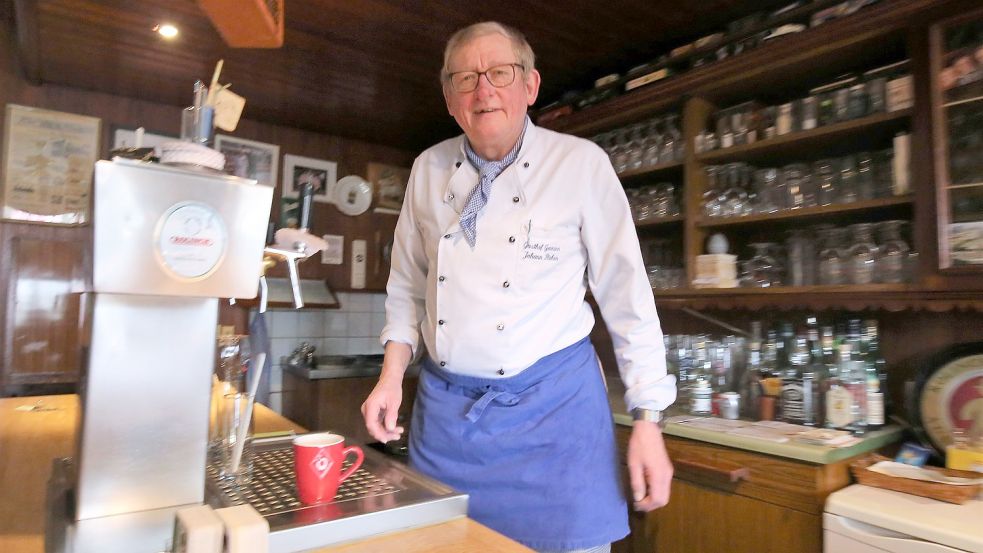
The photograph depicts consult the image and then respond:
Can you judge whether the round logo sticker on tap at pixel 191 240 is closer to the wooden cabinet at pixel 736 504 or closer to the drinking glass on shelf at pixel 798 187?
the wooden cabinet at pixel 736 504

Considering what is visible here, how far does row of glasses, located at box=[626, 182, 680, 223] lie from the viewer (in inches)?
81.1

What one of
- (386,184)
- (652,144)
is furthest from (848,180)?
(386,184)

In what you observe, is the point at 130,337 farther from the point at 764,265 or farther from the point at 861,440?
the point at 764,265

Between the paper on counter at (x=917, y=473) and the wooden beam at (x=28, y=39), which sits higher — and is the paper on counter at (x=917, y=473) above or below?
below

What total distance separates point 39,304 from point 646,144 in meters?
2.57

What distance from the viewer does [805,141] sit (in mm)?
1722

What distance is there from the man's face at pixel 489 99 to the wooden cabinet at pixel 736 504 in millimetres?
1009

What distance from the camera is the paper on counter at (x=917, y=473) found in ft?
4.00

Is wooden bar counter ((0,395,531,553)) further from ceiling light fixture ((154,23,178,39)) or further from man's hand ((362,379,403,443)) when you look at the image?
→ ceiling light fixture ((154,23,178,39))

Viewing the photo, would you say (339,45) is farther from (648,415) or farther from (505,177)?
(648,415)

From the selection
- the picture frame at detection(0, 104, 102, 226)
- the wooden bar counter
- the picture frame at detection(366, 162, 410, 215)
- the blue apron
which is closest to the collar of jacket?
the blue apron

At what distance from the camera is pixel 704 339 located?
1.96m

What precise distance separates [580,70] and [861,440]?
5.22 ft

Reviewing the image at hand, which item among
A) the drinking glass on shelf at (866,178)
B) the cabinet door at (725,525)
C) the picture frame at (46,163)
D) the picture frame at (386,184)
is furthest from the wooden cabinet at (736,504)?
the picture frame at (46,163)
